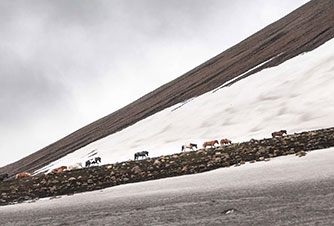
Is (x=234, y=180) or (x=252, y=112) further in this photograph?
(x=252, y=112)

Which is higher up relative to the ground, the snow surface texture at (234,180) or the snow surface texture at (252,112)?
the snow surface texture at (252,112)

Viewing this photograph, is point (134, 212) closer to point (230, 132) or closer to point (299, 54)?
point (230, 132)

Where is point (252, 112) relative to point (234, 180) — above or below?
above

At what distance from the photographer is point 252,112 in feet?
138

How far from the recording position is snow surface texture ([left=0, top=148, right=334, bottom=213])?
12.8 metres

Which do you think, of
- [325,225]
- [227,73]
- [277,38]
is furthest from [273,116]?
[277,38]

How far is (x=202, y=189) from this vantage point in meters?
13.7

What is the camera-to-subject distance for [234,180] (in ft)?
46.7

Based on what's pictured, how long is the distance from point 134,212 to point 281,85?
40.1 meters

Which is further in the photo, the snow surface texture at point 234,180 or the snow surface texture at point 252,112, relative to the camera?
the snow surface texture at point 252,112

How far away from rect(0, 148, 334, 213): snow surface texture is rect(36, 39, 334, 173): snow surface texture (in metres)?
16.1

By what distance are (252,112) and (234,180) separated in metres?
29.1

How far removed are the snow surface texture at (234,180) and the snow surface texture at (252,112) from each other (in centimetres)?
1613

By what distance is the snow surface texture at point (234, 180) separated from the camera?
12.8m
